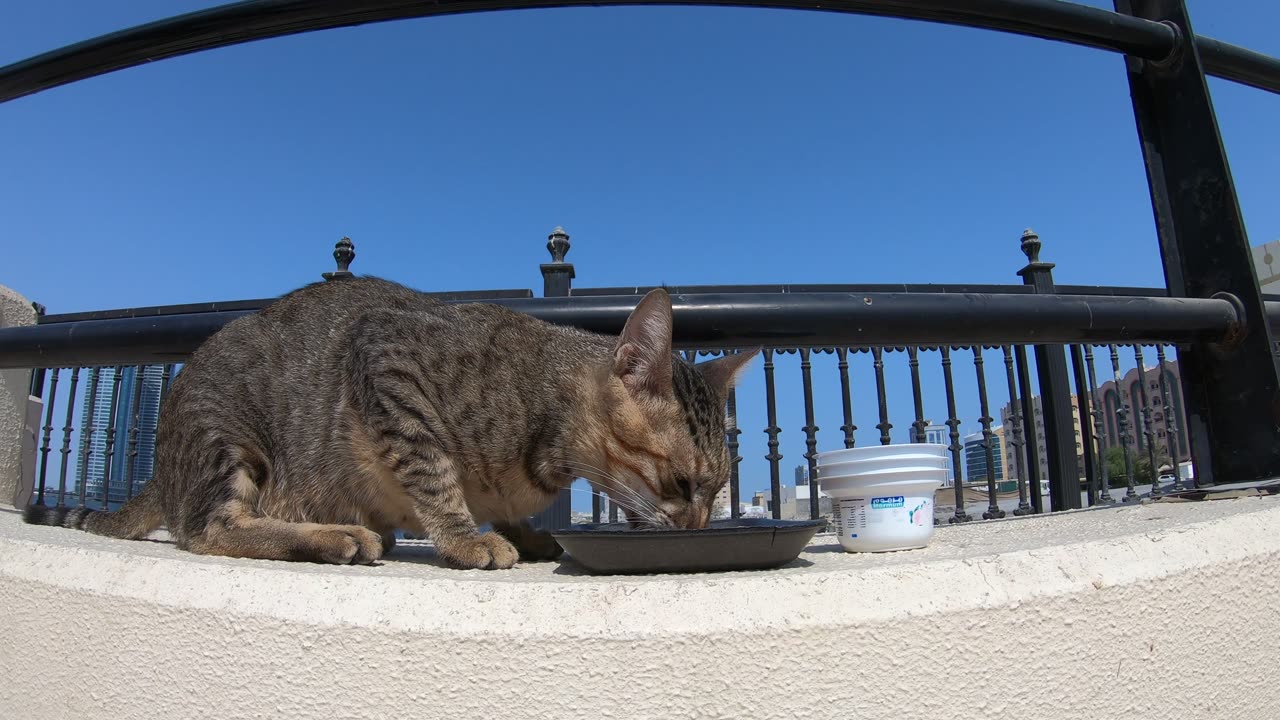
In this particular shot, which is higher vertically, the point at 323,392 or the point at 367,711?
the point at 323,392

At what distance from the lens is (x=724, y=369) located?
2277 millimetres

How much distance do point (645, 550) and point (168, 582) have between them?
30.2 inches

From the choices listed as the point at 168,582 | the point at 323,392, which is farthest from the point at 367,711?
the point at 323,392

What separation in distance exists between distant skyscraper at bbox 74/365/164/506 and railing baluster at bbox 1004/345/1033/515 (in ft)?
23.1

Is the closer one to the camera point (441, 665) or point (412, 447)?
point (441, 665)

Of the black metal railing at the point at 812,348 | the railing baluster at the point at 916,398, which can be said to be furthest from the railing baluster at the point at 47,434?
the railing baluster at the point at 916,398

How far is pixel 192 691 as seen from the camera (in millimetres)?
1022

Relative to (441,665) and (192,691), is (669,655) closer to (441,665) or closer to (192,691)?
(441,665)

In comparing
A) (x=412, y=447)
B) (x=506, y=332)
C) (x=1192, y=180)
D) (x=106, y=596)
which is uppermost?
(x=1192, y=180)

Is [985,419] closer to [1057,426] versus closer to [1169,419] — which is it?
[1057,426]

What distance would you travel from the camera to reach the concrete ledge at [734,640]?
34.5 inches

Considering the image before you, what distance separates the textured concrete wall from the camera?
3564mm

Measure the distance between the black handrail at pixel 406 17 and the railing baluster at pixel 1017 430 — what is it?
163 inches

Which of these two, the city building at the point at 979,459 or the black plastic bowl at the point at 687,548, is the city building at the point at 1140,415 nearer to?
the city building at the point at 979,459
